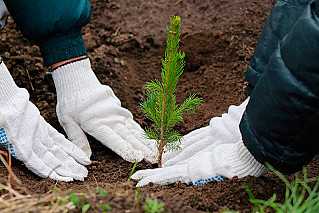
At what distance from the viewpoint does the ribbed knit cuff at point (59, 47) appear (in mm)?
2180

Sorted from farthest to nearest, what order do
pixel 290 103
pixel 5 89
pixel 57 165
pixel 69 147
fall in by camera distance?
pixel 69 147
pixel 57 165
pixel 5 89
pixel 290 103

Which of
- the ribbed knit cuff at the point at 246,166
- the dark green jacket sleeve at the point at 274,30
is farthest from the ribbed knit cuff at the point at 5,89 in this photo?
the dark green jacket sleeve at the point at 274,30

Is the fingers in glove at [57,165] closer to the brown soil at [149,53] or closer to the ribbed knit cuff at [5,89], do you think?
the brown soil at [149,53]

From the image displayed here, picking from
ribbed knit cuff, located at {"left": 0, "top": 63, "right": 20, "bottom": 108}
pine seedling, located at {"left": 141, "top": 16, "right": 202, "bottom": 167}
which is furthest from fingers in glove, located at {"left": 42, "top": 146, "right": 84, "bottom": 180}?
pine seedling, located at {"left": 141, "top": 16, "right": 202, "bottom": 167}

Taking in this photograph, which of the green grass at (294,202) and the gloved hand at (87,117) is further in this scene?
the gloved hand at (87,117)

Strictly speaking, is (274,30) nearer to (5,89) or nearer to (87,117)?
(87,117)

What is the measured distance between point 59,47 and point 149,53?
48.4 inches

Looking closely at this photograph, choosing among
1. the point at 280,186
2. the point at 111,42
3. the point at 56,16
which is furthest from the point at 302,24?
the point at 111,42

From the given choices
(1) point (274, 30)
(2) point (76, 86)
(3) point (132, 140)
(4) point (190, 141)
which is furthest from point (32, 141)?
(1) point (274, 30)

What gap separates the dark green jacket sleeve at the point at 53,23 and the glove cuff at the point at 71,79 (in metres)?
0.06

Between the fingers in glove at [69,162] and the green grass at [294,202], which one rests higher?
the green grass at [294,202]

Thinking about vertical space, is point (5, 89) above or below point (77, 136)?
above

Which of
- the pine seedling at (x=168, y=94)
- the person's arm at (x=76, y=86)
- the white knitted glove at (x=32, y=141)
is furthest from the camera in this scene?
the person's arm at (x=76, y=86)

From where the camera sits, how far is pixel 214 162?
167cm
